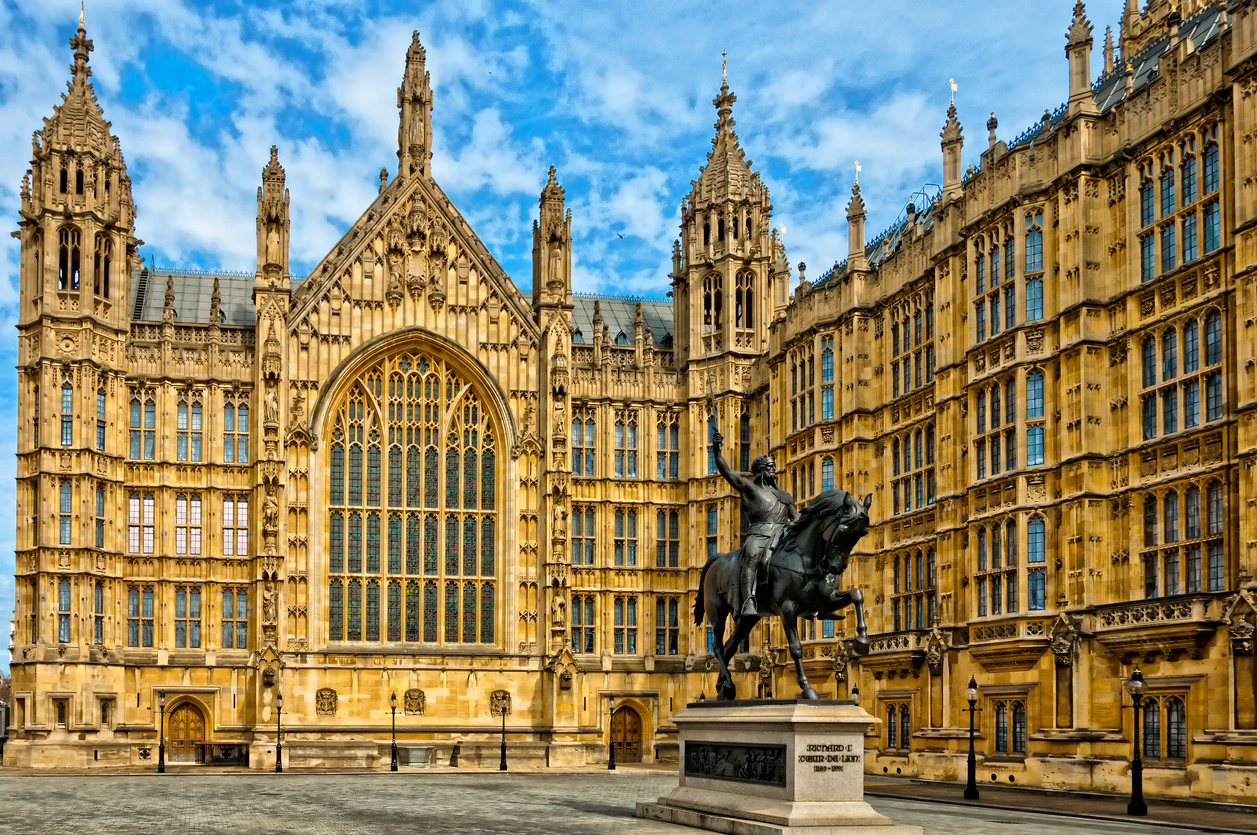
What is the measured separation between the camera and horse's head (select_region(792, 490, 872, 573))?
84.8 feet

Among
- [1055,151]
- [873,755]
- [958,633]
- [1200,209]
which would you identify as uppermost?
[1055,151]

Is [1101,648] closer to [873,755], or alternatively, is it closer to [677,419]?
[873,755]

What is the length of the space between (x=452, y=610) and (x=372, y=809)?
34.7 metres

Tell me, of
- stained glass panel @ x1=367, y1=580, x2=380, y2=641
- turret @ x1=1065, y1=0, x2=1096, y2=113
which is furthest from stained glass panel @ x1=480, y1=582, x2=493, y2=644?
turret @ x1=1065, y1=0, x2=1096, y2=113

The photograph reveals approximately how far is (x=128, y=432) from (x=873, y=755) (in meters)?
35.0

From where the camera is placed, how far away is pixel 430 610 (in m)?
67.2

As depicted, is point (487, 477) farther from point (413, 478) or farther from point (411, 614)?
point (411, 614)

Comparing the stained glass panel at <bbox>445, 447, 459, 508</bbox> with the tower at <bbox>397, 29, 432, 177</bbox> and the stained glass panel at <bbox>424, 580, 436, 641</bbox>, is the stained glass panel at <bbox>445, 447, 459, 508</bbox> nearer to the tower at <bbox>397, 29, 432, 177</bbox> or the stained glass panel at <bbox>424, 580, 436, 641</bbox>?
the stained glass panel at <bbox>424, 580, 436, 641</bbox>

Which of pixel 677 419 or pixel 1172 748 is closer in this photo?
pixel 1172 748

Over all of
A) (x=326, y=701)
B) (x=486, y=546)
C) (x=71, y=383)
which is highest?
(x=71, y=383)

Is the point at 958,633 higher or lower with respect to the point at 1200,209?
lower

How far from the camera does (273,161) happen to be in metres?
68.4

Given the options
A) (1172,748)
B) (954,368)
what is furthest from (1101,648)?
(954,368)

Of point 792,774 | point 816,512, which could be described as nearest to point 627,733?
point 816,512
